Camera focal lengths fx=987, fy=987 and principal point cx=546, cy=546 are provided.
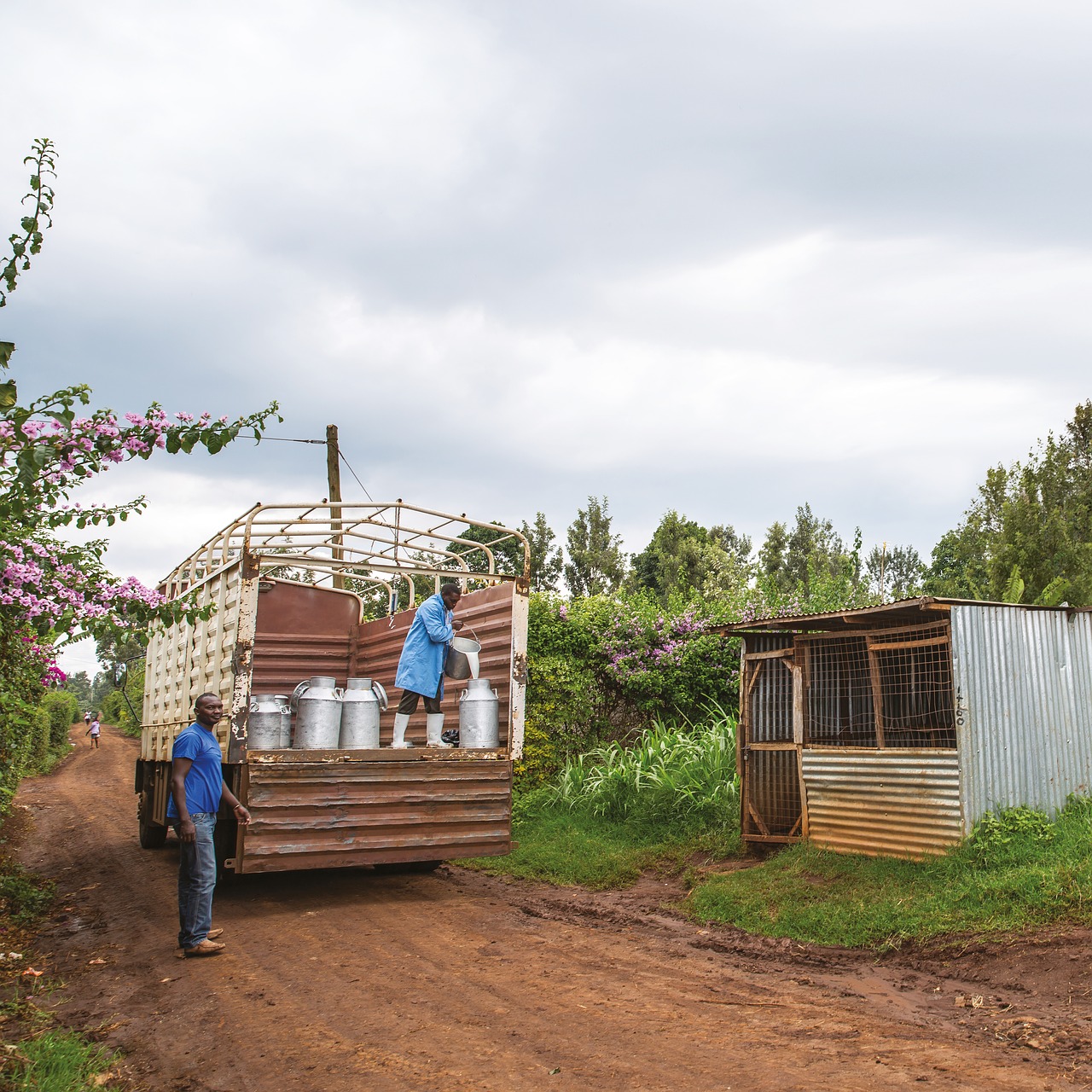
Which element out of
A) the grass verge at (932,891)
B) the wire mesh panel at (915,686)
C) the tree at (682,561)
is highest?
the tree at (682,561)

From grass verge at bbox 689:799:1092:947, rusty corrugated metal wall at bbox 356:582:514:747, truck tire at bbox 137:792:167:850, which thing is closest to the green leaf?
grass verge at bbox 689:799:1092:947

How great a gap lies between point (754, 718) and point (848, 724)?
3.02 ft

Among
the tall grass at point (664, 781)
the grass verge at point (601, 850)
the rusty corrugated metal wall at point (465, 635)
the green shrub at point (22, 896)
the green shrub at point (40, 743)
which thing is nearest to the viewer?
the green shrub at point (22, 896)

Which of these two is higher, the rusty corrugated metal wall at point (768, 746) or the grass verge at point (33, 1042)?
the rusty corrugated metal wall at point (768, 746)

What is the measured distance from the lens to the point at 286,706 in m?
8.23

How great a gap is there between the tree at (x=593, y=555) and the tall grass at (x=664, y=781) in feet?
56.6

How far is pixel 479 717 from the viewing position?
8.46 m

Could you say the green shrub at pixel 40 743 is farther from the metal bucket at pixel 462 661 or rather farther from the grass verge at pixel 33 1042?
the grass verge at pixel 33 1042

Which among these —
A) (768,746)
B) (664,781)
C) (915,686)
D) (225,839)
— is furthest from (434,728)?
(915,686)

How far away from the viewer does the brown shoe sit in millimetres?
6281

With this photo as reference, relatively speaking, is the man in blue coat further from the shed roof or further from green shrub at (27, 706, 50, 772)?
green shrub at (27, 706, 50, 772)

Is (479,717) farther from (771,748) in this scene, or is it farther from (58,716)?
(58,716)

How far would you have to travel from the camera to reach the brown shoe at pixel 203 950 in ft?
20.6

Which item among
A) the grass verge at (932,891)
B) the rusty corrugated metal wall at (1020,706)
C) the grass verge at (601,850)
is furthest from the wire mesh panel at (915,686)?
the grass verge at (601,850)
